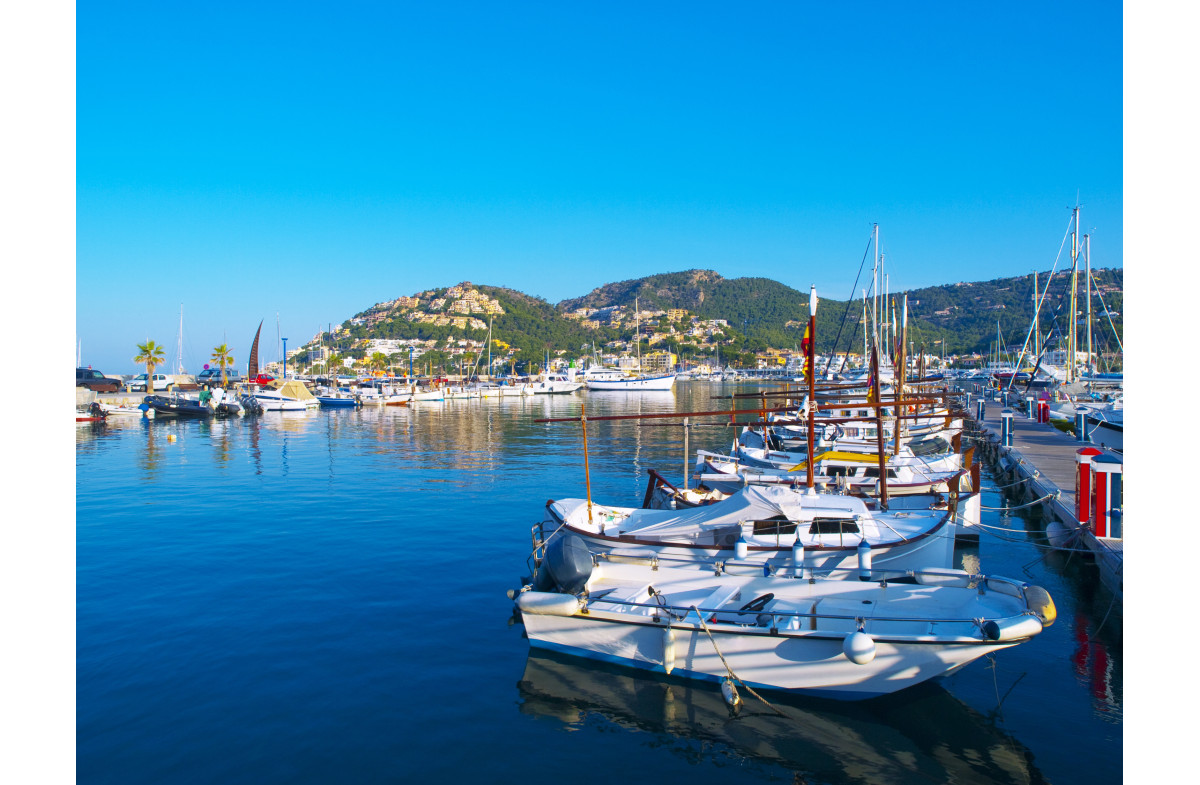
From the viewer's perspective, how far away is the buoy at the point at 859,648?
33.0 ft

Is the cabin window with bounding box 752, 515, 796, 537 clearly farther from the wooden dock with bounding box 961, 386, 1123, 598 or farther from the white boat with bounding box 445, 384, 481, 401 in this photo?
the white boat with bounding box 445, 384, 481, 401

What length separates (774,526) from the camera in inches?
631

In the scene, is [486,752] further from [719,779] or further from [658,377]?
[658,377]

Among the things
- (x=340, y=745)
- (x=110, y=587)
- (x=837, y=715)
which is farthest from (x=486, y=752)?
(x=110, y=587)

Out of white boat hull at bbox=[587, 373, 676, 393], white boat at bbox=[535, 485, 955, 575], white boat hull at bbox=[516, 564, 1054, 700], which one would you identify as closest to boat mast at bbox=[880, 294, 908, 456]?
white boat at bbox=[535, 485, 955, 575]

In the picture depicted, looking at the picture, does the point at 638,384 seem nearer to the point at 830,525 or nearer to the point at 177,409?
the point at 177,409

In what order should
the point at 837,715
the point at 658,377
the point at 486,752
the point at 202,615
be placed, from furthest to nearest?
the point at 658,377 < the point at 202,615 < the point at 837,715 < the point at 486,752

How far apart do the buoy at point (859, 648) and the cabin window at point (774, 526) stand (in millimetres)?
5688

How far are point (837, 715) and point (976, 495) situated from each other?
14.2 meters

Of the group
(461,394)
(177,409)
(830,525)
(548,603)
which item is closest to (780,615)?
(548,603)

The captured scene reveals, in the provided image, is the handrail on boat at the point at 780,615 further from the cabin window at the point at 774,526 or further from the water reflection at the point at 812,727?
the cabin window at the point at 774,526

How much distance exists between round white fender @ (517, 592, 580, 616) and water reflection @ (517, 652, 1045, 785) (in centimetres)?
112

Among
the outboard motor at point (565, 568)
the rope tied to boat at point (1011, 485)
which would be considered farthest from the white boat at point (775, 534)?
the rope tied to boat at point (1011, 485)
